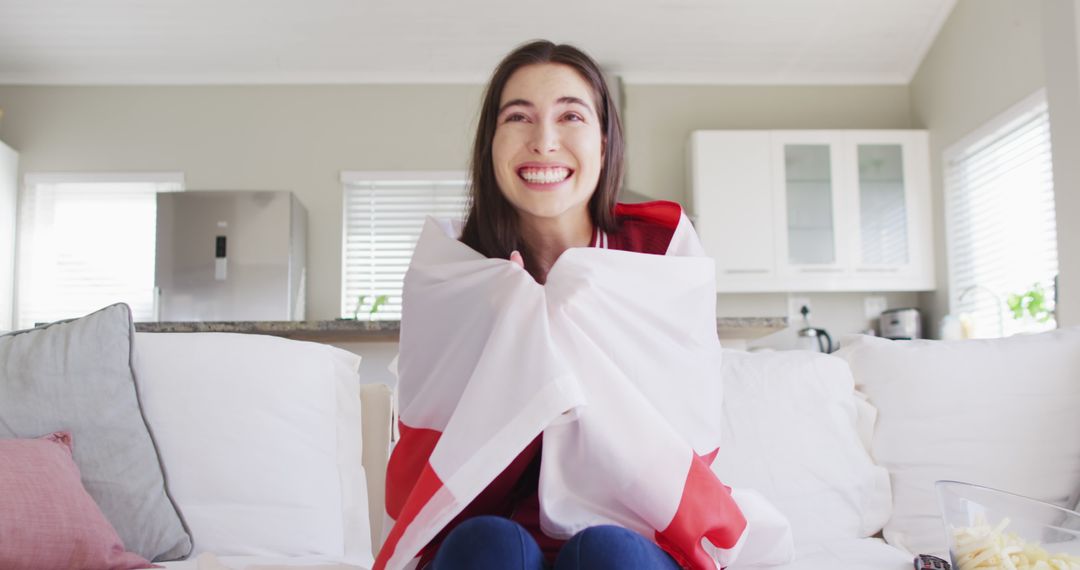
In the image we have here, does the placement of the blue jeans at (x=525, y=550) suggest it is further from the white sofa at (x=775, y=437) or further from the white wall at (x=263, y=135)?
the white wall at (x=263, y=135)

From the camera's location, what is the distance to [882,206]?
17.4 feet

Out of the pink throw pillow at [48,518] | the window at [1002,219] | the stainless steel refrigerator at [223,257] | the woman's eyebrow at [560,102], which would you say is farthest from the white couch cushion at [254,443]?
the window at [1002,219]

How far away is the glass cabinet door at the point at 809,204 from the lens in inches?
206

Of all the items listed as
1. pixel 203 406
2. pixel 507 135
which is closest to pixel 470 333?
pixel 507 135

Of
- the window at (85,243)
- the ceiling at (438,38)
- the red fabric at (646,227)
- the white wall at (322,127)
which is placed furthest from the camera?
the white wall at (322,127)

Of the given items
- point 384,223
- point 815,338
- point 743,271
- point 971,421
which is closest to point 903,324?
point 815,338

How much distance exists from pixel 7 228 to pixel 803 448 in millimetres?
5142

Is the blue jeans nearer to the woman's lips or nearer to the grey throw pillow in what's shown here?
the woman's lips

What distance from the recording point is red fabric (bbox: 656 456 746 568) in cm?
103

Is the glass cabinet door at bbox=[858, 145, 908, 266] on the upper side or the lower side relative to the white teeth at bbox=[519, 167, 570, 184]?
upper

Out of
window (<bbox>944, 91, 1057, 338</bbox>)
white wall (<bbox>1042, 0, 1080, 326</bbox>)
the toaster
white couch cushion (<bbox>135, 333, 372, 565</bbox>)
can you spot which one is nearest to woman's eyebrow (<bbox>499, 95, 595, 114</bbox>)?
white couch cushion (<bbox>135, 333, 372, 565</bbox>)

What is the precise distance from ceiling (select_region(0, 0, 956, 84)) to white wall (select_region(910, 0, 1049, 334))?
0.67 ft

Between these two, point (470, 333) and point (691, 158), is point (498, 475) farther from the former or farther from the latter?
point (691, 158)

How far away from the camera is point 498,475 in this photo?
3.59 ft
